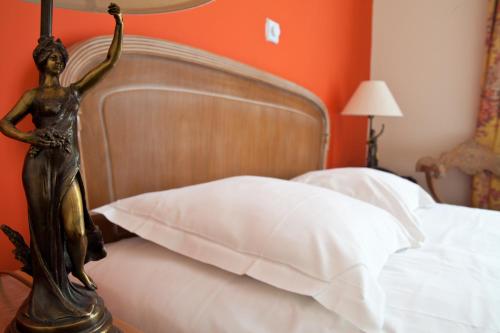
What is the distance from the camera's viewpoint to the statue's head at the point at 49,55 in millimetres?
482

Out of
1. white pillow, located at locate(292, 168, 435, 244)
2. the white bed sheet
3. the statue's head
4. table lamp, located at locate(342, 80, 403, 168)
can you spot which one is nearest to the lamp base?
the white bed sheet

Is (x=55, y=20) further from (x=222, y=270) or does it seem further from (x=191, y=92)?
(x=222, y=270)

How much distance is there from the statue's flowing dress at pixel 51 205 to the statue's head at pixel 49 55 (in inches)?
1.2

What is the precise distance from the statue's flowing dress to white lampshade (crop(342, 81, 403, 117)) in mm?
1866

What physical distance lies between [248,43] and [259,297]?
1093 millimetres

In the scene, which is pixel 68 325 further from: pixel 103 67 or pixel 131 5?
pixel 131 5

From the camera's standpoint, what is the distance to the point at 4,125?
46 cm

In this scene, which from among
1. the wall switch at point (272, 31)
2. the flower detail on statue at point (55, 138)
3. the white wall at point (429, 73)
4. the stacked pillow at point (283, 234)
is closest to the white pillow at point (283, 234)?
the stacked pillow at point (283, 234)

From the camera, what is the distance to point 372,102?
7.05ft

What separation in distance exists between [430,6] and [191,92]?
2.02m

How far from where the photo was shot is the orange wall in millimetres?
846

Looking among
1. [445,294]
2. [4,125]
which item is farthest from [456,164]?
[4,125]

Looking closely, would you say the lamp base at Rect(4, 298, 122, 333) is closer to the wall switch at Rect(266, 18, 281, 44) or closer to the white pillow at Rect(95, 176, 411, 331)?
the white pillow at Rect(95, 176, 411, 331)

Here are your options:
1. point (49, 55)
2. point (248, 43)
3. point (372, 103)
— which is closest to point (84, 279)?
point (49, 55)
